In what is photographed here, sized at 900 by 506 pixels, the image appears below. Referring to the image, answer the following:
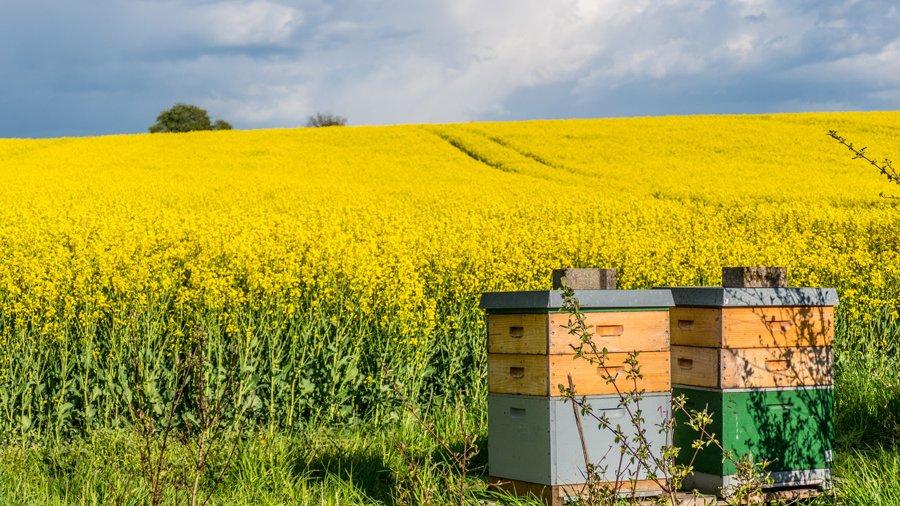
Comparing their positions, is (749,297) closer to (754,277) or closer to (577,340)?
(754,277)

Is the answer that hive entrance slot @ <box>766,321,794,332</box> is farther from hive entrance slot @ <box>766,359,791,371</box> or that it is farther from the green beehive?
the green beehive

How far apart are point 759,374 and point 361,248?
765 centimetres

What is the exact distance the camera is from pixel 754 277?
5621mm

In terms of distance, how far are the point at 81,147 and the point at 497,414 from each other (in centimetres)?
3696

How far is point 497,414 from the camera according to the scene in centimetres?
514

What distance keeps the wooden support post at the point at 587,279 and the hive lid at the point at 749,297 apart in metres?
0.30

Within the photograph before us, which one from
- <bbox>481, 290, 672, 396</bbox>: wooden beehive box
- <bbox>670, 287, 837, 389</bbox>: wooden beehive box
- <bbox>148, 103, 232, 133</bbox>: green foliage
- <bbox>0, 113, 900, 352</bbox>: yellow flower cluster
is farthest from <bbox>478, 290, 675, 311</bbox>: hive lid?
<bbox>148, 103, 232, 133</bbox>: green foliage

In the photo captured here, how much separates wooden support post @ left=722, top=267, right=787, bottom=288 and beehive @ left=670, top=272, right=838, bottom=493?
0.19 meters

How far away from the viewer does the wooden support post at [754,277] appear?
560cm

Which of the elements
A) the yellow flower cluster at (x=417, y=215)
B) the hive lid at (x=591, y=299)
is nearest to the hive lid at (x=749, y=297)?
the hive lid at (x=591, y=299)

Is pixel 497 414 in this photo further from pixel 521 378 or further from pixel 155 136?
pixel 155 136

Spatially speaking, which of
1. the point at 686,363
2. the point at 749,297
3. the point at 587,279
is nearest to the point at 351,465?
the point at 587,279

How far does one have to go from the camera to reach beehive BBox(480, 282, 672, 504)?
479 centimetres

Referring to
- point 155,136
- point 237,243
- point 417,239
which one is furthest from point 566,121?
point 237,243
